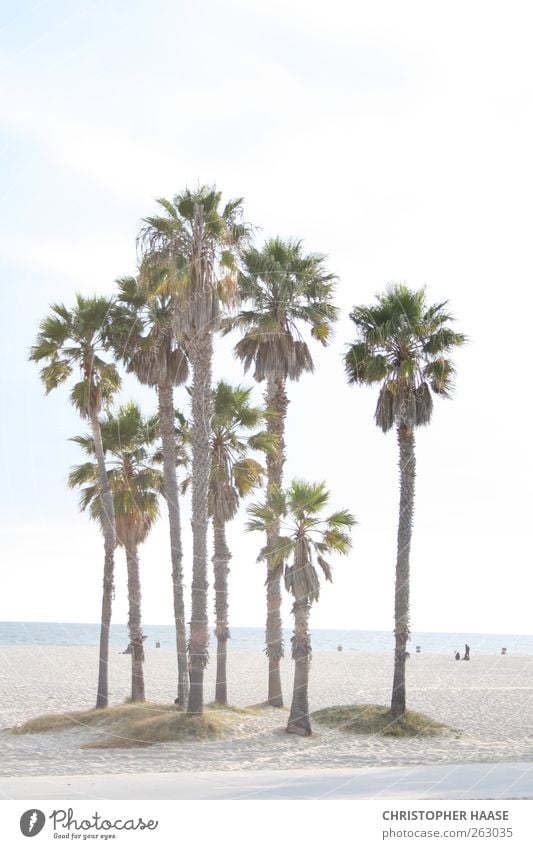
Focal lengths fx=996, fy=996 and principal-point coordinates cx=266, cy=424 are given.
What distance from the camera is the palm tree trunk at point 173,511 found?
31047 millimetres

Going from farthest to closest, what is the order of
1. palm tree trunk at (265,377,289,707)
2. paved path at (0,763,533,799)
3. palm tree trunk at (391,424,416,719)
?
palm tree trunk at (265,377,289,707)
palm tree trunk at (391,424,416,719)
paved path at (0,763,533,799)

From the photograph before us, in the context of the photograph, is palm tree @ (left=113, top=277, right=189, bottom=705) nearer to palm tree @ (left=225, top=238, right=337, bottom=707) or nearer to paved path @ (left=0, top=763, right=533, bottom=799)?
palm tree @ (left=225, top=238, right=337, bottom=707)

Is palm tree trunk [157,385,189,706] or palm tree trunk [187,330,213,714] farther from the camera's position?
palm tree trunk [157,385,189,706]

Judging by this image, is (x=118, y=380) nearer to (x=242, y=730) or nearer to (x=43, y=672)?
(x=242, y=730)

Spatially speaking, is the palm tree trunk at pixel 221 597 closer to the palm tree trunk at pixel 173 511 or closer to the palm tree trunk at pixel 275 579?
the palm tree trunk at pixel 173 511

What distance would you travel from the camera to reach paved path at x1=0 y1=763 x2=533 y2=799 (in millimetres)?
14656

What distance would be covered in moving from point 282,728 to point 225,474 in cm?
848

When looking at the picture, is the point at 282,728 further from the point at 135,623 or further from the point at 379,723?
the point at 135,623

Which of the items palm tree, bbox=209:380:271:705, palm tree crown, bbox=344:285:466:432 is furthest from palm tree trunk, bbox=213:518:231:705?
palm tree crown, bbox=344:285:466:432

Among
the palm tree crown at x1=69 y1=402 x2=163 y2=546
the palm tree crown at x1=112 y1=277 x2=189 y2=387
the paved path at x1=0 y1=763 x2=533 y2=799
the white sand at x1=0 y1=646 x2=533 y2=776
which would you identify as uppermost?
the palm tree crown at x1=112 y1=277 x2=189 y2=387

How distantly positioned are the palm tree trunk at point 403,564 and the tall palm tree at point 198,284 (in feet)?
18.6

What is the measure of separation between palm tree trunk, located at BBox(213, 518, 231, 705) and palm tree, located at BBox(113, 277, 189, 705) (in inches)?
44.0

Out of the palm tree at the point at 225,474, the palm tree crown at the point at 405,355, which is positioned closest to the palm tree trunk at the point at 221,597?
the palm tree at the point at 225,474

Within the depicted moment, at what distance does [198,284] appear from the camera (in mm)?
28562
